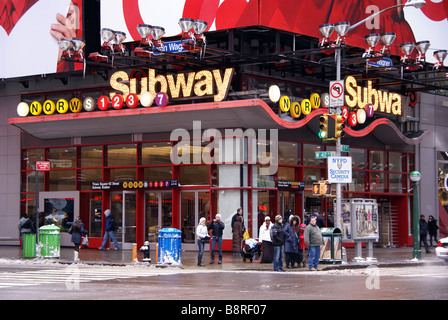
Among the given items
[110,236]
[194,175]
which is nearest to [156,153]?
[194,175]

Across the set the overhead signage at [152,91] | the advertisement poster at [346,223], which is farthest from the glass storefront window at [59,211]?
the advertisement poster at [346,223]

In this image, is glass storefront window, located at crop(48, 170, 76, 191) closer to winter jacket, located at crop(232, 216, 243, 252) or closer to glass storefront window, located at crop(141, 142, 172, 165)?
glass storefront window, located at crop(141, 142, 172, 165)

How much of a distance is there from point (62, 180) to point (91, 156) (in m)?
2.10

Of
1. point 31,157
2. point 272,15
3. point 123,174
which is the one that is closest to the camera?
point 272,15

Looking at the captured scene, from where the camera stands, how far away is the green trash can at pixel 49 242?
86.5ft

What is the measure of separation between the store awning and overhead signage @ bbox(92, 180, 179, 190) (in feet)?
7.64

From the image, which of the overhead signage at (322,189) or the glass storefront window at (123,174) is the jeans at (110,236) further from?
the overhead signage at (322,189)

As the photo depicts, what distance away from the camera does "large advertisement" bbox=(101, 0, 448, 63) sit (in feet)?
93.1

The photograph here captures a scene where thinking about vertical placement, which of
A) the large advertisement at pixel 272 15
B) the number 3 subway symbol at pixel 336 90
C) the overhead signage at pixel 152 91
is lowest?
the number 3 subway symbol at pixel 336 90

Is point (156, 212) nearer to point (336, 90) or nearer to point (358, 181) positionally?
point (358, 181)

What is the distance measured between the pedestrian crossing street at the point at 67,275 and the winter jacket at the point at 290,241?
4.36 meters

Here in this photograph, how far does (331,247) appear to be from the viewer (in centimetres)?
2384

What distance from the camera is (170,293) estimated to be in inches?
591

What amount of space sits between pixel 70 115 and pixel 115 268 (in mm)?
11464
